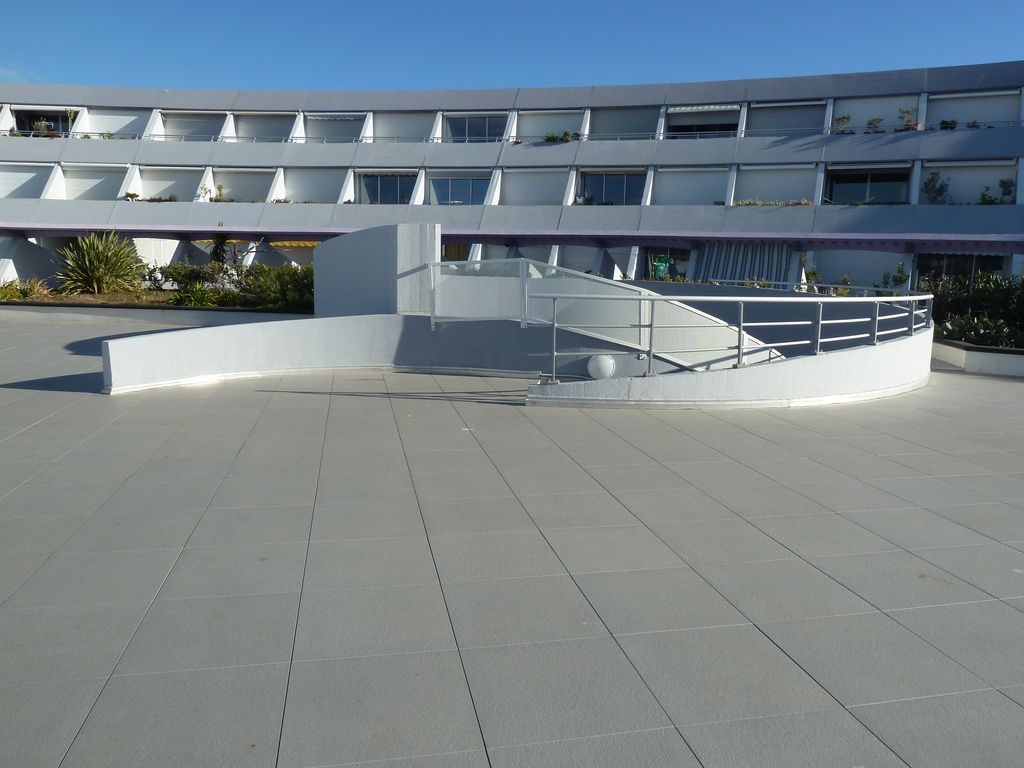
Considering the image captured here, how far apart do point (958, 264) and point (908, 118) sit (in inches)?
259

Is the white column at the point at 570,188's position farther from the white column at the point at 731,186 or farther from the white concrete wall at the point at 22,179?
the white concrete wall at the point at 22,179

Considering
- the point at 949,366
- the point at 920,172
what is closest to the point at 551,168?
the point at 920,172

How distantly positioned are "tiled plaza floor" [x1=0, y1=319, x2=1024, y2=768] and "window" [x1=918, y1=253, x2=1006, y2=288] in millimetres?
22696

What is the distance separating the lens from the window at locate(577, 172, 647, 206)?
33.5 metres

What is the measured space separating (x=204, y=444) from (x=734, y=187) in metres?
27.4

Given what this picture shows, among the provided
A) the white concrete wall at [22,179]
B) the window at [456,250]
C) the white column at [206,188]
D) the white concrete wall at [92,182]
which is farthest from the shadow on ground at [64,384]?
the white concrete wall at [22,179]

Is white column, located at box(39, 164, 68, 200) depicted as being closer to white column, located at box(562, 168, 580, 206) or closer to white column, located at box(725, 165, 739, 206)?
white column, located at box(562, 168, 580, 206)

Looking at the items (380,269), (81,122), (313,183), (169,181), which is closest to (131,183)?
(169,181)

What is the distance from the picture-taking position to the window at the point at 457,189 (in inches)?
1369

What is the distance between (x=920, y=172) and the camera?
2981 cm

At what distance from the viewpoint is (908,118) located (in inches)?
1236

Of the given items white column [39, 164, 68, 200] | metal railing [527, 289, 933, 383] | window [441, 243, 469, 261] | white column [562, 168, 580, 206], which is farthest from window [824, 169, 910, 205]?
white column [39, 164, 68, 200]

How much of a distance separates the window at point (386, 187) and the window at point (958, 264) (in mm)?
20146

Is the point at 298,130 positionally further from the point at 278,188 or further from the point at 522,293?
the point at 522,293
